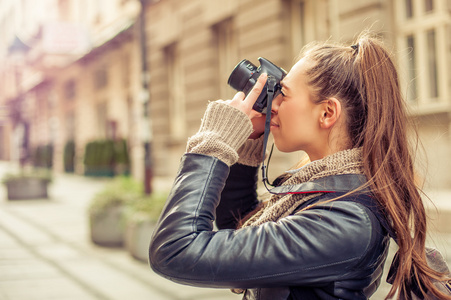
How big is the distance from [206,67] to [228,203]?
394 inches

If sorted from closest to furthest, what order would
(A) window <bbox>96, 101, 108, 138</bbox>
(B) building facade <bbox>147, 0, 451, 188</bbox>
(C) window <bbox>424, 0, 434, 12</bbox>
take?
(B) building facade <bbox>147, 0, 451, 188</bbox>
(C) window <bbox>424, 0, 434, 12</bbox>
(A) window <bbox>96, 101, 108, 138</bbox>

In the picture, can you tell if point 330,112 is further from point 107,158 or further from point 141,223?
point 107,158

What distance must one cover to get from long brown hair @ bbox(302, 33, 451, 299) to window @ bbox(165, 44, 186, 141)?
12275 millimetres

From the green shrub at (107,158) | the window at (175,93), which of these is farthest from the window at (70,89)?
the window at (175,93)

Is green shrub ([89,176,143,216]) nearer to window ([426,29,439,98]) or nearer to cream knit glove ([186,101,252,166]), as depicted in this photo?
window ([426,29,439,98])

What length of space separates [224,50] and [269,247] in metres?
10.6

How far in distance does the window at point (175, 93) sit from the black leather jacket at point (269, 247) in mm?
12365

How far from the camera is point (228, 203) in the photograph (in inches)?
68.3

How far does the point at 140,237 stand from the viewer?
209 inches

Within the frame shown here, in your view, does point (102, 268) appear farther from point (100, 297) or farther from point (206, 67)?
point (206, 67)

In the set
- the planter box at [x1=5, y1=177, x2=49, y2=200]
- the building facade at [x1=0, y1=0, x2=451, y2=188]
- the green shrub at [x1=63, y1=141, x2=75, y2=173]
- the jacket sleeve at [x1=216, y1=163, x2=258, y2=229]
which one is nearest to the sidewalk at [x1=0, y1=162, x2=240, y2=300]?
the building facade at [x1=0, y1=0, x2=451, y2=188]

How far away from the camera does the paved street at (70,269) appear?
4270 millimetres

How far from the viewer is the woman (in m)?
1.16

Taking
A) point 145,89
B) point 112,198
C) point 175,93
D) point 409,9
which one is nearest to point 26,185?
point 175,93
